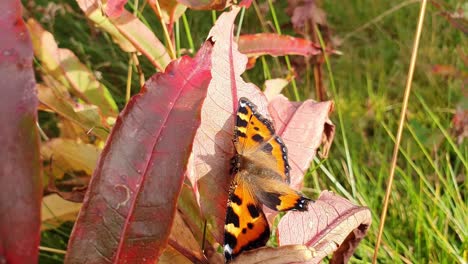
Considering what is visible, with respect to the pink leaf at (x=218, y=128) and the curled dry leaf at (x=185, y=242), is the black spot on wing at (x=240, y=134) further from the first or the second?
the curled dry leaf at (x=185, y=242)

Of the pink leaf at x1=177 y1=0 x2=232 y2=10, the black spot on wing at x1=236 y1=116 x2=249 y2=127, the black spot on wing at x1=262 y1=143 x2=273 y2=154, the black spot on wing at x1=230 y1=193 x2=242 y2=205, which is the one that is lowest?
the black spot on wing at x1=230 y1=193 x2=242 y2=205

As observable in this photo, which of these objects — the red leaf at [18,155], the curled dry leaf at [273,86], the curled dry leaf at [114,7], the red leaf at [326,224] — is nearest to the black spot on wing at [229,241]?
the red leaf at [326,224]

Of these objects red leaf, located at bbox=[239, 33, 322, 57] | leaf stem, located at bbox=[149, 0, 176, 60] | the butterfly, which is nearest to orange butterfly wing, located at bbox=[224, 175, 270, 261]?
the butterfly

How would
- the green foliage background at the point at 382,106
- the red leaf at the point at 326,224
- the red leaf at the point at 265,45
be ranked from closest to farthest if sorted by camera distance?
the red leaf at the point at 326,224 → the red leaf at the point at 265,45 → the green foliage background at the point at 382,106

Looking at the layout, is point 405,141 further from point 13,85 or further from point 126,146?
point 13,85

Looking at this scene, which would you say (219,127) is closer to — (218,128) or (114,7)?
(218,128)

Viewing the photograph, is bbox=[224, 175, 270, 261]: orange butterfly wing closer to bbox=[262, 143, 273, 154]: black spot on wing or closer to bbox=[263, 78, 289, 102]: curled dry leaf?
bbox=[262, 143, 273, 154]: black spot on wing
